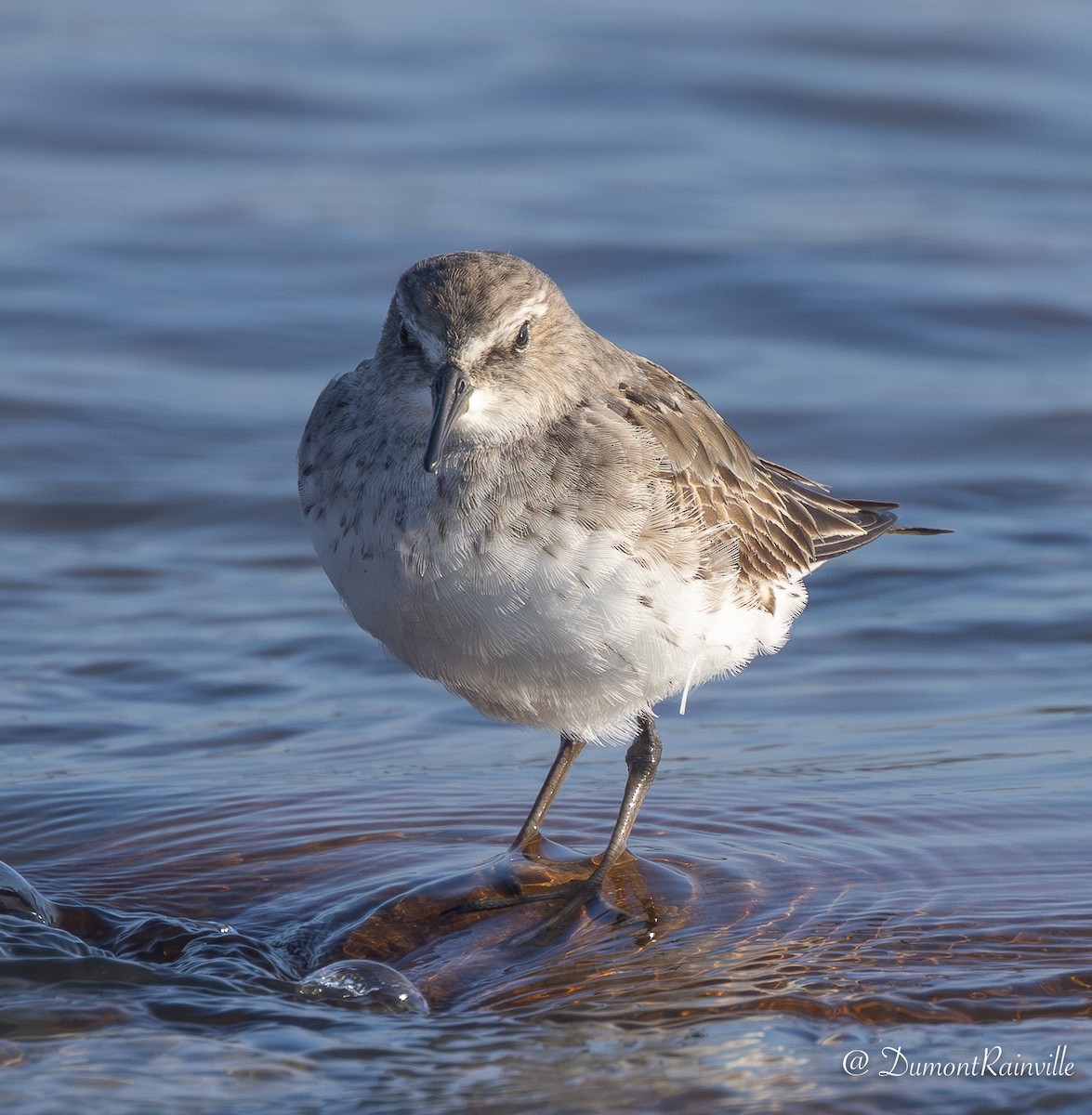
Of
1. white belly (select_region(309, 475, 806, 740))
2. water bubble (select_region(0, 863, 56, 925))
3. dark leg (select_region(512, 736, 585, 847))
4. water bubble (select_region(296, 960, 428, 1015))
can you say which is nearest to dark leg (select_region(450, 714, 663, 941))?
dark leg (select_region(512, 736, 585, 847))

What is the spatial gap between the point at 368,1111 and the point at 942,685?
429 cm

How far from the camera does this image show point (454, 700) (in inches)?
329

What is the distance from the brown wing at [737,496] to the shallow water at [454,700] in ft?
2.88

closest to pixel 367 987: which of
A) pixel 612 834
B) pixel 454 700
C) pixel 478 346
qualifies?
pixel 612 834

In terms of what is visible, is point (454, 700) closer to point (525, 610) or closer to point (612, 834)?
point (612, 834)

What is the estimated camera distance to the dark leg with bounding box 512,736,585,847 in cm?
672

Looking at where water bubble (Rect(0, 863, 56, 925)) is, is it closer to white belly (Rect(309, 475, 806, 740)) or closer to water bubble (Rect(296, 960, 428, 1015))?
water bubble (Rect(296, 960, 428, 1015))

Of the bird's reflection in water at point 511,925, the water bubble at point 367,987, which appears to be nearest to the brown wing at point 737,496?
the bird's reflection in water at point 511,925

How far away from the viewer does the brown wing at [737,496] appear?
6465 mm

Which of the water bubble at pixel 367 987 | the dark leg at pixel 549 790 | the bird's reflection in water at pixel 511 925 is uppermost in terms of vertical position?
the dark leg at pixel 549 790

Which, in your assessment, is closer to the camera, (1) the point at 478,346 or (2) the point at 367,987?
(2) the point at 367,987

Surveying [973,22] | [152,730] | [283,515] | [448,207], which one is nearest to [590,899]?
[152,730]

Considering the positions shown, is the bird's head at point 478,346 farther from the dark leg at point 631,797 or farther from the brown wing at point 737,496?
the dark leg at point 631,797

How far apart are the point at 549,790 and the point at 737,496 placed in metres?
1.30
